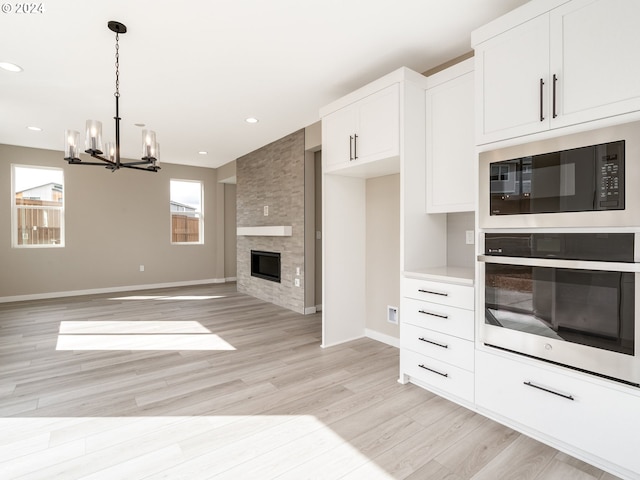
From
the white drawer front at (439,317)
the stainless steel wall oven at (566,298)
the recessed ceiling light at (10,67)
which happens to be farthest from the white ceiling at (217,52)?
the white drawer front at (439,317)

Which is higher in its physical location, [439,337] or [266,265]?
[266,265]

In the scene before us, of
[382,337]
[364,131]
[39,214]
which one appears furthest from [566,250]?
[39,214]

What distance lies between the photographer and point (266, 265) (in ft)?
19.3

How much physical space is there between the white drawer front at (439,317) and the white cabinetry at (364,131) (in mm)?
1223

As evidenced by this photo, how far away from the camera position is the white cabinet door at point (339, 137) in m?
3.10

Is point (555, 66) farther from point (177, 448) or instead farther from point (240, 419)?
point (177, 448)

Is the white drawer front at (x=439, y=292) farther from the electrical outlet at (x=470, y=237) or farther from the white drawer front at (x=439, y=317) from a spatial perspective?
the electrical outlet at (x=470, y=237)

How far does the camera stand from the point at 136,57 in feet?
9.27

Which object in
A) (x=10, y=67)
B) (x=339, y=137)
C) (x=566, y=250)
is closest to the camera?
(x=566, y=250)

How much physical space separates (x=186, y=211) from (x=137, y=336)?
167 inches

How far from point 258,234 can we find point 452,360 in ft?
13.4

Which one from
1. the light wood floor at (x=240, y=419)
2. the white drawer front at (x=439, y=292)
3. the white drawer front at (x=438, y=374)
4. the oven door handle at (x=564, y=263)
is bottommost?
the light wood floor at (x=240, y=419)

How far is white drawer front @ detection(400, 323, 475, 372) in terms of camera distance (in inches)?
87.5

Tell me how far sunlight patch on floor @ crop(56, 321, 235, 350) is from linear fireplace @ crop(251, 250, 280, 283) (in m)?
1.58
